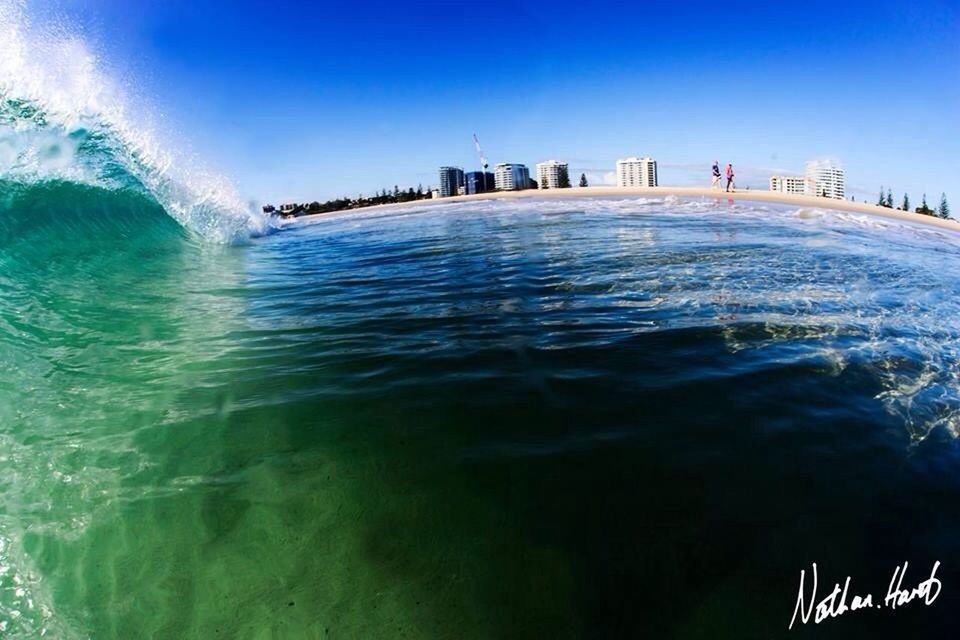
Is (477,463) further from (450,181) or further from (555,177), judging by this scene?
(450,181)

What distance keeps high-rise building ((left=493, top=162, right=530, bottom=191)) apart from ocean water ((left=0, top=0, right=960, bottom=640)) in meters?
101

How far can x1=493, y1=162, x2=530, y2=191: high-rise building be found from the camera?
106 m

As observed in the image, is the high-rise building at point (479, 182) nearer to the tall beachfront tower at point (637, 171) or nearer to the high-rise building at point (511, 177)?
the high-rise building at point (511, 177)

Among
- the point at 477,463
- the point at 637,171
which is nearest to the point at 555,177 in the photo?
the point at 637,171

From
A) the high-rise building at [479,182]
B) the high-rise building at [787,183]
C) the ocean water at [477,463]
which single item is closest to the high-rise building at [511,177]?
the high-rise building at [479,182]

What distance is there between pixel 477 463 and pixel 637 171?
261ft

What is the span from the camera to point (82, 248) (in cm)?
922

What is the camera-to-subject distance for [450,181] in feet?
358

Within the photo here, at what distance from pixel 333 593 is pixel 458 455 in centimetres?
106

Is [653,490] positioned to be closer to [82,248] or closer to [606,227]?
[82,248]
